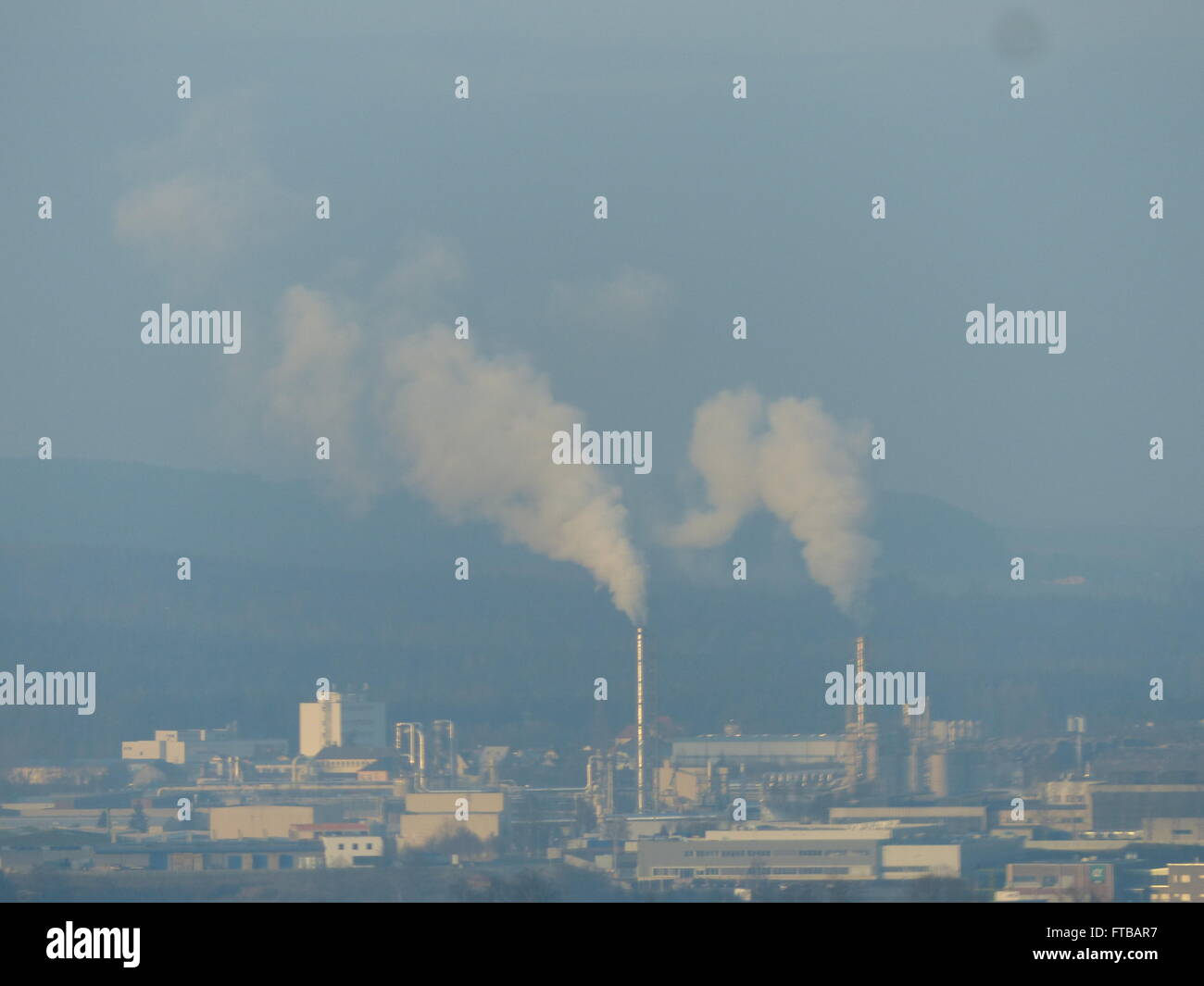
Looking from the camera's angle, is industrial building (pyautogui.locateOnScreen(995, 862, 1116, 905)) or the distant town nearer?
industrial building (pyautogui.locateOnScreen(995, 862, 1116, 905))

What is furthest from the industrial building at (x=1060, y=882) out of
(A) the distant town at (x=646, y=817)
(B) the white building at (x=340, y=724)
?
(B) the white building at (x=340, y=724)

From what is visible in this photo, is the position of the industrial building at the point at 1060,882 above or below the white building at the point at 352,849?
below

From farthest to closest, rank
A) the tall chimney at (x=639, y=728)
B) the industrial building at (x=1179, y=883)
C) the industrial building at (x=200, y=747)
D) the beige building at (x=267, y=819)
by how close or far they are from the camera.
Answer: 1. the industrial building at (x=200, y=747)
2. the beige building at (x=267, y=819)
3. the tall chimney at (x=639, y=728)
4. the industrial building at (x=1179, y=883)

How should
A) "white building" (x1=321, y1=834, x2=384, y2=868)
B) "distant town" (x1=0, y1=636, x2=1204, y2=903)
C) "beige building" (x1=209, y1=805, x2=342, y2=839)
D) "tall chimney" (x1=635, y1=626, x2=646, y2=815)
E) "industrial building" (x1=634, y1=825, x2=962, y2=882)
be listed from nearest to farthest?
1. "industrial building" (x1=634, y1=825, x2=962, y2=882)
2. "distant town" (x1=0, y1=636, x2=1204, y2=903)
3. "tall chimney" (x1=635, y1=626, x2=646, y2=815)
4. "white building" (x1=321, y1=834, x2=384, y2=868)
5. "beige building" (x1=209, y1=805, x2=342, y2=839)

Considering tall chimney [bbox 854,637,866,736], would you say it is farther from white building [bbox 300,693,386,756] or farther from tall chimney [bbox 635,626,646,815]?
white building [bbox 300,693,386,756]

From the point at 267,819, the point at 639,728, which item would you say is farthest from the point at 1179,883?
the point at 267,819

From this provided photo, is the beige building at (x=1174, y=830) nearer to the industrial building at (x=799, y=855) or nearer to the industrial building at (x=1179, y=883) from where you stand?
the industrial building at (x=1179, y=883)

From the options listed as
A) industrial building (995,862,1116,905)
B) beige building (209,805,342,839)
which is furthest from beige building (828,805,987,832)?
beige building (209,805,342,839)
